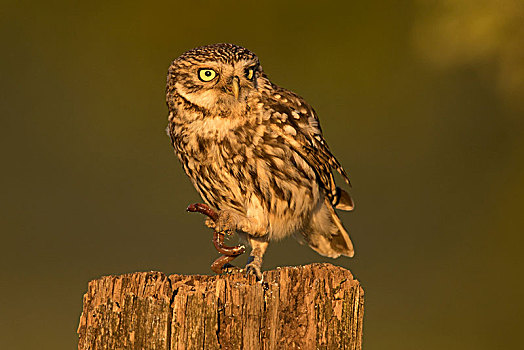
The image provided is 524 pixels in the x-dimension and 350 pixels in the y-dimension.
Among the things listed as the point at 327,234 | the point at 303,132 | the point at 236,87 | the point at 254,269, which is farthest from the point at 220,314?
the point at 327,234

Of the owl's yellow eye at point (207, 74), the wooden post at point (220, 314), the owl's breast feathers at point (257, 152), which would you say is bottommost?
the wooden post at point (220, 314)

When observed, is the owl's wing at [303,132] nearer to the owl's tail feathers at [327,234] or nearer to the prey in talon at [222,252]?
the owl's tail feathers at [327,234]

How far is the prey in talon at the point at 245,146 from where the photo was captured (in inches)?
156

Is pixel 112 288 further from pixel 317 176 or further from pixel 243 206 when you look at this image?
pixel 317 176

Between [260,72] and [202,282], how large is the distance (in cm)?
171

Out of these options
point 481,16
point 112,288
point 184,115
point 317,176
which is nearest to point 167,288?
point 112,288

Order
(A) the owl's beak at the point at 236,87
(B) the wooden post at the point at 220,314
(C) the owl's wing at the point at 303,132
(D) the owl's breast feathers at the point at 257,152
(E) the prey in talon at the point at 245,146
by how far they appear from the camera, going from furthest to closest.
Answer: (C) the owl's wing at the point at 303,132, (D) the owl's breast feathers at the point at 257,152, (E) the prey in talon at the point at 245,146, (A) the owl's beak at the point at 236,87, (B) the wooden post at the point at 220,314

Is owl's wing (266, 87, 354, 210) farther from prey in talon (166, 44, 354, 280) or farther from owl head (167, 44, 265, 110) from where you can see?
owl head (167, 44, 265, 110)

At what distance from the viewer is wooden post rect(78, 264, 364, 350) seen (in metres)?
2.65

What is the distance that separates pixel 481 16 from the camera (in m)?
5.96

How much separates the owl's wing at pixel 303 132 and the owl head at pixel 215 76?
A: 23cm

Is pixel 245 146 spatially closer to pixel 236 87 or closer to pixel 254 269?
pixel 236 87

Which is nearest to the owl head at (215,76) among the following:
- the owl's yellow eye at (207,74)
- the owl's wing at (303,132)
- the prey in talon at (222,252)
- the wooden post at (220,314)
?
the owl's yellow eye at (207,74)

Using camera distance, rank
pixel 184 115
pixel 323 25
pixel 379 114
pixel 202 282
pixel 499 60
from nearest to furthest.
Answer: pixel 202 282 → pixel 184 115 → pixel 499 60 → pixel 323 25 → pixel 379 114
